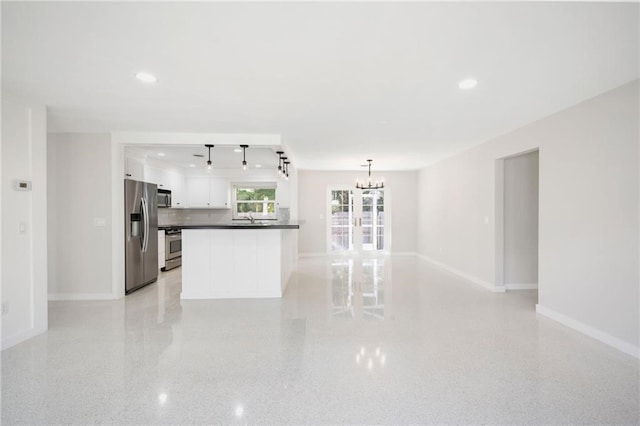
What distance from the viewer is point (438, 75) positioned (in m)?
2.68

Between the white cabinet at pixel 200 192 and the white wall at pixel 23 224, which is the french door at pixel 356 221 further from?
the white wall at pixel 23 224

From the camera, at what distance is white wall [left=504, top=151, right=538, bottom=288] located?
16.8ft

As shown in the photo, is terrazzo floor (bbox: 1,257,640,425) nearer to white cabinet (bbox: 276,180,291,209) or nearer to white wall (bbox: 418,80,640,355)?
white wall (bbox: 418,80,640,355)

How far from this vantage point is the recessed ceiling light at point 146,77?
8.70ft

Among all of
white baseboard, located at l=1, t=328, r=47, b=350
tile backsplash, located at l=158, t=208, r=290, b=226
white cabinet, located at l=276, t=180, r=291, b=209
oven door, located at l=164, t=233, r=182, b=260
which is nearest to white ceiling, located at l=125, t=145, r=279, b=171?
white cabinet, located at l=276, t=180, r=291, b=209

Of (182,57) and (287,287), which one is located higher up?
(182,57)

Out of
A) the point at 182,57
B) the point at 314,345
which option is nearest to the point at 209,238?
the point at 314,345

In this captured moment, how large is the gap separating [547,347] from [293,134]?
3836 millimetres

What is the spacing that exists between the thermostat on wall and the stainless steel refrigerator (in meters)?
1.67

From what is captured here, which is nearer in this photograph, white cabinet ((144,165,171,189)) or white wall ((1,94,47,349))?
white wall ((1,94,47,349))

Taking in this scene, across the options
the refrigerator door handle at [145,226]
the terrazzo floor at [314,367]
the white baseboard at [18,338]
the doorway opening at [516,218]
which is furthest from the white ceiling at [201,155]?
the doorway opening at [516,218]

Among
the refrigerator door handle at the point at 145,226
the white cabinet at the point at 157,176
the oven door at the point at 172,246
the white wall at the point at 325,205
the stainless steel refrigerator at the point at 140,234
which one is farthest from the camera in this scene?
the white wall at the point at 325,205

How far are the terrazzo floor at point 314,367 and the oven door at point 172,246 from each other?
2568 millimetres

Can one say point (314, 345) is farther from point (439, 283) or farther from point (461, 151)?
point (461, 151)
